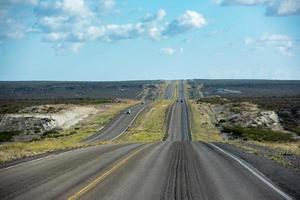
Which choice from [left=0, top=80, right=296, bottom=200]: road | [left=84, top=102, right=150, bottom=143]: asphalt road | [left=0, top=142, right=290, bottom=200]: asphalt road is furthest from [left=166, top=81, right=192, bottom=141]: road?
[left=0, top=142, right=290, bottom=200]: asphalt road

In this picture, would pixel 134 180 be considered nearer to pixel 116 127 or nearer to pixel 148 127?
pixel 148 127

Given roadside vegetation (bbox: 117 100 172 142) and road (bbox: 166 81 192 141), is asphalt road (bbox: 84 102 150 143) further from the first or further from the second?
road (bbox: 166 81 192 141)

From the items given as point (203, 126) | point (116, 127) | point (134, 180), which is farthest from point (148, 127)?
point (134, 180)

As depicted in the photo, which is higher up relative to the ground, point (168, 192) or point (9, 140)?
point (168, 192)

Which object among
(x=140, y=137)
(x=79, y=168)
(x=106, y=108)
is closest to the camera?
(x=79, y=168)

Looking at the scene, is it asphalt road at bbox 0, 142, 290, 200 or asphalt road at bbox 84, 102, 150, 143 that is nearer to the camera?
asphalt road at bbox 0, 142, 290, 200

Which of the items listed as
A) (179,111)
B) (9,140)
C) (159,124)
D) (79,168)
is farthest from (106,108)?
(79,168)

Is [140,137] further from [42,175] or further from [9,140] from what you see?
[42,175]
